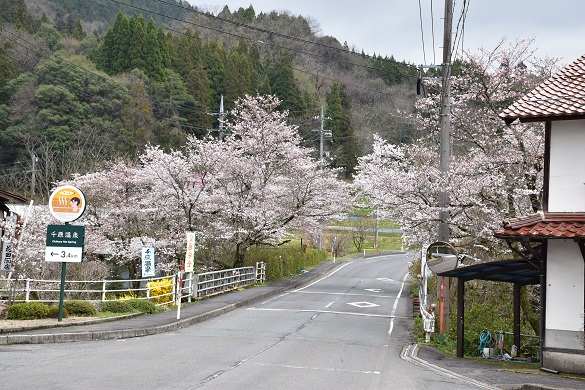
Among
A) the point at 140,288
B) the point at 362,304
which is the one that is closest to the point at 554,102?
the point at 362,304

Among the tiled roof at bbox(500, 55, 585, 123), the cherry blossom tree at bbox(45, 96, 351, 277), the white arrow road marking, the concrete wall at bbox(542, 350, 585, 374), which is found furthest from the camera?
the cherry blossom tree at bbox(45, 96, 351, 277)

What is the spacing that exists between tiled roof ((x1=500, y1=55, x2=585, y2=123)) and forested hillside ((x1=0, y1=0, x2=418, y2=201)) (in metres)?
20.6

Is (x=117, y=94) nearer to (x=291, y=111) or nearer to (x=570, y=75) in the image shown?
(x=291, y=111)

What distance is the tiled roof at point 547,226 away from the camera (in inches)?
468

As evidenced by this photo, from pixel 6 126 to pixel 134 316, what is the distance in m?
37.6

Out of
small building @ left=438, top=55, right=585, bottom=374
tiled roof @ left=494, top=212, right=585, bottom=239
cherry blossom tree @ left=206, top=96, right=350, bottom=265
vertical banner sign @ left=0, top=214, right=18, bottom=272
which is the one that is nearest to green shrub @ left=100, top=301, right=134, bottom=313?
vertical banner sign @ left=0, top=214, right=18, bottom=272

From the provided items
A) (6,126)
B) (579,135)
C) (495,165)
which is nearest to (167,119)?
(6,126)

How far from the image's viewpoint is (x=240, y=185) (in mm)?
34062

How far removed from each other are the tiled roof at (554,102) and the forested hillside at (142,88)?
2059 cm

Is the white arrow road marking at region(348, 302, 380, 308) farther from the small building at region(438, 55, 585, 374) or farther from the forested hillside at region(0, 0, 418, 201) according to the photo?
the small building at region(438, 55, 585, 374)

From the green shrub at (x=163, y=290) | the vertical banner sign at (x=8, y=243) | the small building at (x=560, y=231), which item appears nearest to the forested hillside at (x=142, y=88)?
the vertical banner sign at (x=8, y=243)

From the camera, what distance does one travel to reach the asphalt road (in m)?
10.3

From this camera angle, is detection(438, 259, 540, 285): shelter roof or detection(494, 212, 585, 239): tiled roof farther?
detection(438, 259, 540, 285): shelter roof

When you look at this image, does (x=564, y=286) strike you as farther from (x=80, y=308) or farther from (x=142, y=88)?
(x=142, y=88)
